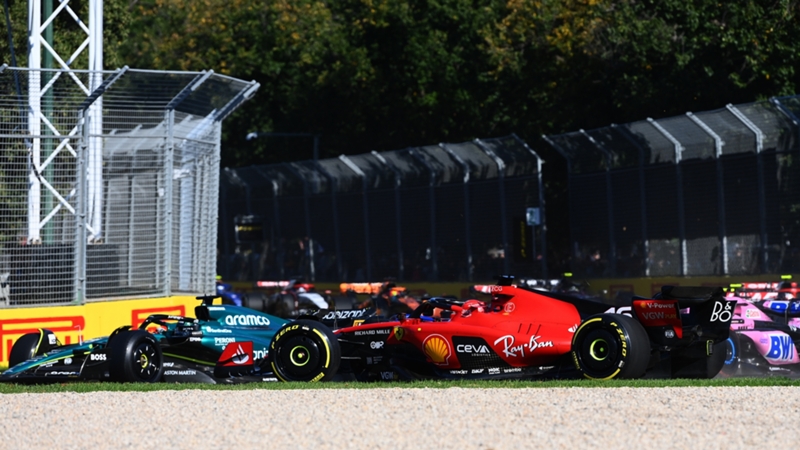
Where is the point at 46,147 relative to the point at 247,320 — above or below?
above

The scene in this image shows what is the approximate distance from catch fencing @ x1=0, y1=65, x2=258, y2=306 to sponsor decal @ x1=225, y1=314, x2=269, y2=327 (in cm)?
298

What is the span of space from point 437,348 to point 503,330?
0.69m

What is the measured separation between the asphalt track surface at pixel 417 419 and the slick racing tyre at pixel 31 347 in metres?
2.73

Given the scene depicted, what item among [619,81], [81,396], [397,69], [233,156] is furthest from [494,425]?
[233,156]

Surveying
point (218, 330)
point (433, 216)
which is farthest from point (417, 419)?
point (433, 216)

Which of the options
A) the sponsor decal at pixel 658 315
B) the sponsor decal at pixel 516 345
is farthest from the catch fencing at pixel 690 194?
the sponsor decal at pixel 516 345

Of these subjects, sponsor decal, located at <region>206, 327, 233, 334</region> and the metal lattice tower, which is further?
the metal lattice tower

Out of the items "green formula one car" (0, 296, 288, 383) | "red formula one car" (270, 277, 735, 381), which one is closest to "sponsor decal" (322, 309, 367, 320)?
"red formula one car" (270, 277, 735, 381)

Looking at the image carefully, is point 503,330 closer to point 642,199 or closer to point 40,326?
point 40,326

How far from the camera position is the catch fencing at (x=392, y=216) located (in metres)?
25.2

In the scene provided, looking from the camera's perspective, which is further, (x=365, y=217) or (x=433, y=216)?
(x=365, y=217)

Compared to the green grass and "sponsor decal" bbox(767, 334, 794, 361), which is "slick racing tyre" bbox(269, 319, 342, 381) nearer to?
the green grass

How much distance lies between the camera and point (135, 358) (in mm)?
12055

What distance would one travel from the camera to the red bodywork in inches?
441
